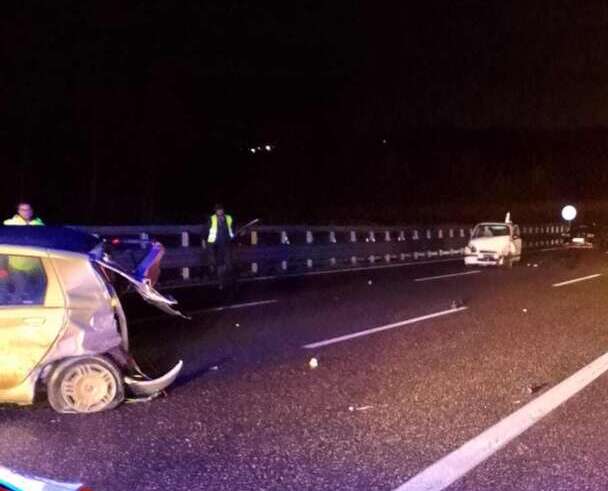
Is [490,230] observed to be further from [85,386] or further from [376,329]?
[85,386]

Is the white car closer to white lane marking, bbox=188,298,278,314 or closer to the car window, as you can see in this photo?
white lane marking, bbox=188,298,278,314

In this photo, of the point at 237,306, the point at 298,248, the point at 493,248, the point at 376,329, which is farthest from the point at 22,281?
the point at 493,248

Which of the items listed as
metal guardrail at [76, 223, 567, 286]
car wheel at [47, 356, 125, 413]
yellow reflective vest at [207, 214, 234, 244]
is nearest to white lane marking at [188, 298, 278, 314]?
yellow reflective vest at [207, 214, 234, 244]

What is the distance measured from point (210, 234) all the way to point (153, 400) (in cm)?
958

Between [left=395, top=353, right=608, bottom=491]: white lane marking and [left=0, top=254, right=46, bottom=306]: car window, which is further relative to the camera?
[left=0, top=254, right=46, bottom=306]: car window

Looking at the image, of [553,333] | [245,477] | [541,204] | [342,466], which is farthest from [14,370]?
[541,204]

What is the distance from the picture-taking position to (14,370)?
6.51 m

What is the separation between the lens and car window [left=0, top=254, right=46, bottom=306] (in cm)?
660

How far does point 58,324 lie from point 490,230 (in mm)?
21518

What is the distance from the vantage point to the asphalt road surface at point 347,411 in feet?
17.7

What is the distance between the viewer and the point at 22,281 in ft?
21.8

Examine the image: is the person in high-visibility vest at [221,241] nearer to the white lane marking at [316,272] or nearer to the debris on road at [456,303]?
the white lane marking at [316,272]

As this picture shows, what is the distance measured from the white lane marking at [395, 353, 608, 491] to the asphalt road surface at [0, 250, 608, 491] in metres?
0.02

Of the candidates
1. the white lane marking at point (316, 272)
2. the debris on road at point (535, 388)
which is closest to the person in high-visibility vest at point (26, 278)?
A: the debris on road at point (535, 388)
